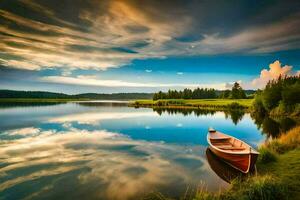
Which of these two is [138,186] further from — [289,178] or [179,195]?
[289,178]

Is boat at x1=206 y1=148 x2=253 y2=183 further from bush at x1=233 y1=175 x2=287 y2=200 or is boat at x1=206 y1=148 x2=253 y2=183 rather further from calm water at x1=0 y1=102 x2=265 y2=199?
bush at x1=233 y1=175 x2=287 y2=200

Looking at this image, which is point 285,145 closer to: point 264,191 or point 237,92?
point 264,191

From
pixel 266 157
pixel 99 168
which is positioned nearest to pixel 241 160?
pixel 266 157

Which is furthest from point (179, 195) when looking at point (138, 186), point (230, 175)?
point (230, 175)

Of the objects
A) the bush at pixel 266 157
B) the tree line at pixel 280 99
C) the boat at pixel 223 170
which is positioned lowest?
the boat at pixel 223 170

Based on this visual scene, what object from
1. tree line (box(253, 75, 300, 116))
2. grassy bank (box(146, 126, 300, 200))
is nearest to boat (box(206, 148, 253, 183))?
grassy bank (box(146, 126, 300, 200))

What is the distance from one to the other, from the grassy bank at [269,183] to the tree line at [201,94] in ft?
366


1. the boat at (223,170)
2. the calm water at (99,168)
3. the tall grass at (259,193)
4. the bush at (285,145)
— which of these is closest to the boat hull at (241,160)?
the boat at (223,170)

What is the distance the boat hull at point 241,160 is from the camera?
13195 mm

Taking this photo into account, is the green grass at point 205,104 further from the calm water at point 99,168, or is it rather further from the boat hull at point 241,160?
the boat hull at point 241,160

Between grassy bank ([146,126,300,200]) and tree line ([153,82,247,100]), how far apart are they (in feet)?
366

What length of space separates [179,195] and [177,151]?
972 centimetres

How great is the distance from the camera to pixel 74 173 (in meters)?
14.4

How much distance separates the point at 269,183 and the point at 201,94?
157 m
